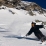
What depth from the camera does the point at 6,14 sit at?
26.2 metres

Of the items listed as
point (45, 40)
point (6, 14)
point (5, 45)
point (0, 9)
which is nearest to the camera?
point (5, 45)

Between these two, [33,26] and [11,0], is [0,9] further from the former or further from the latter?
[33,26]

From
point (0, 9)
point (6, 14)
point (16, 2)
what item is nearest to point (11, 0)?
point (16, 2)

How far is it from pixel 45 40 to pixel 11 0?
32.2 meters

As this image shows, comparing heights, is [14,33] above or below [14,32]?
above

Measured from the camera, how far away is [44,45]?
7090mm

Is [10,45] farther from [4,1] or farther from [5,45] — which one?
[4,1]

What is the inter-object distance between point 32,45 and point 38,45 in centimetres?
20

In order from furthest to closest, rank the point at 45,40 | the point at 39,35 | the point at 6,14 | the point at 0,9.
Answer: the point at 0,9 < the point at 6,14 < the point at 39,35 < the point at 45,40

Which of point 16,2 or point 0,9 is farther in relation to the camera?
point 16,2

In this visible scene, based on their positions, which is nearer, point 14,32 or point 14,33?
point 14,33

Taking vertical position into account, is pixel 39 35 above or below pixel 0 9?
above

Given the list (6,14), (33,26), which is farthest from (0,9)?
(33,26)

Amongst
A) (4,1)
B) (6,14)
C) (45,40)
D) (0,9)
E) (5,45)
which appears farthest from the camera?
(4,1)
